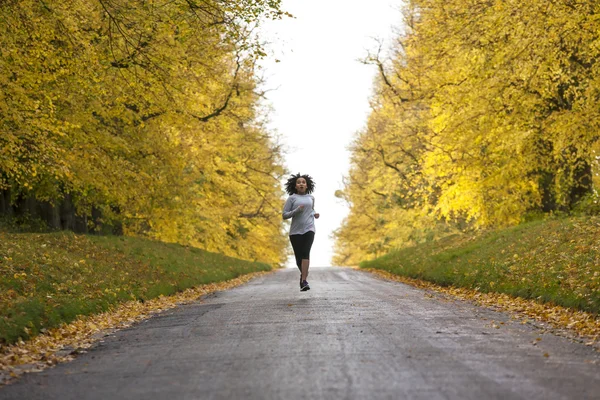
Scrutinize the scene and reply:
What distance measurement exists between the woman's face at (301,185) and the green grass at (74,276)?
4168 mm

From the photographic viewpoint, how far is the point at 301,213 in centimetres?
1470

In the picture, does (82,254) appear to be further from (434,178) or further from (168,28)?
(434,178)

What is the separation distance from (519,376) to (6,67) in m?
10.9

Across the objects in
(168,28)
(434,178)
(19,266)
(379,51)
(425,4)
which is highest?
(379,51)

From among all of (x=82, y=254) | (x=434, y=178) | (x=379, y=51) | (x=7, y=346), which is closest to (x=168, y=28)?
(x=82, y=254)

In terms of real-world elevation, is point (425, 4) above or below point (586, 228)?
above

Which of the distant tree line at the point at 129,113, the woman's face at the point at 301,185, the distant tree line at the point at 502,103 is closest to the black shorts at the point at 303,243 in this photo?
the woman's face at the point at 301,185

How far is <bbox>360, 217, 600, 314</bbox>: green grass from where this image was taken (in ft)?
40.4

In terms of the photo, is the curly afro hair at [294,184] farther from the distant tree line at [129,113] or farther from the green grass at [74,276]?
the green grass at [74,276]

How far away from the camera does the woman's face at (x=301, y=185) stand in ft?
48.4

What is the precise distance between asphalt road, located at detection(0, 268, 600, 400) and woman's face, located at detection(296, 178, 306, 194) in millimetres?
4505

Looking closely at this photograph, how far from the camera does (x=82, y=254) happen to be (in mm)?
17719

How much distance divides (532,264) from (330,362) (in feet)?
34.1

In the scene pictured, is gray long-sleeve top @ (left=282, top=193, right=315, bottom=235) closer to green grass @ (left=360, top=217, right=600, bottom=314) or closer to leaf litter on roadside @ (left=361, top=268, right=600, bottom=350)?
leaf litter on roadside @ (left=361, top=268, right=600, bottom=350)
